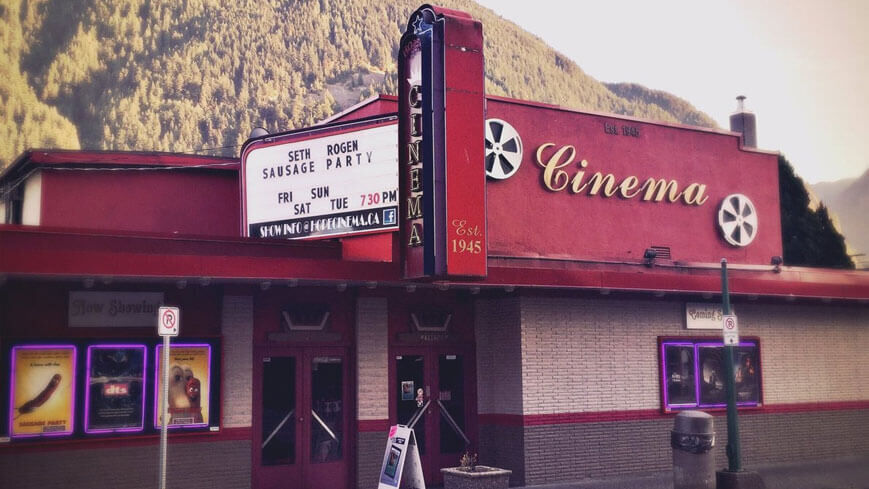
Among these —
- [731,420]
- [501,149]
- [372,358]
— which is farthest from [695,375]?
[372,358]

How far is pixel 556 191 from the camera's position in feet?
67.1

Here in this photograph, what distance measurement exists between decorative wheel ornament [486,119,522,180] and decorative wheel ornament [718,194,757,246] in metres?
6.20

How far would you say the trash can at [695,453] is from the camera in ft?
55.3

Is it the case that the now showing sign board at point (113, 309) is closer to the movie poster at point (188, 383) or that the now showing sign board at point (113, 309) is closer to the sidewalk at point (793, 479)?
the movie poster at point (188, 383)

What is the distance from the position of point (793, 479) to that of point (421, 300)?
8532 millimetres

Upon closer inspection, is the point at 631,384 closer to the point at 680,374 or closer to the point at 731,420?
the point at 680,374

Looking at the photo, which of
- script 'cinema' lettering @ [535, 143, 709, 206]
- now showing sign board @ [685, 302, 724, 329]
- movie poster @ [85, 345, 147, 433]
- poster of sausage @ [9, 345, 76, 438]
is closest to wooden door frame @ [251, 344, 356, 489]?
movie poster @ [85, 345, 147, 433]

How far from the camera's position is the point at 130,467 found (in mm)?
15953

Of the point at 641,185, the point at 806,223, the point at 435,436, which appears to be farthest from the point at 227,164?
the point at 806,223

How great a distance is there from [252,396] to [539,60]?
546ft

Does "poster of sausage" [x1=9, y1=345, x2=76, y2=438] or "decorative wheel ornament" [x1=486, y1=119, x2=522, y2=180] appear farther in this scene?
"decorative wheel ornament" [x1=486, y1=119, x2=522, y2=180]

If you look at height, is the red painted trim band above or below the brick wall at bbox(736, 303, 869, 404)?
below

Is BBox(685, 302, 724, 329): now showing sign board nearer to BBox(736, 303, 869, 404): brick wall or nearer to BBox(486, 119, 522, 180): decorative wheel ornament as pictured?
BBox(736, 303, 869, 404): brick wall

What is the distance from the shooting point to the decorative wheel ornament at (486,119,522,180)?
19453mm
